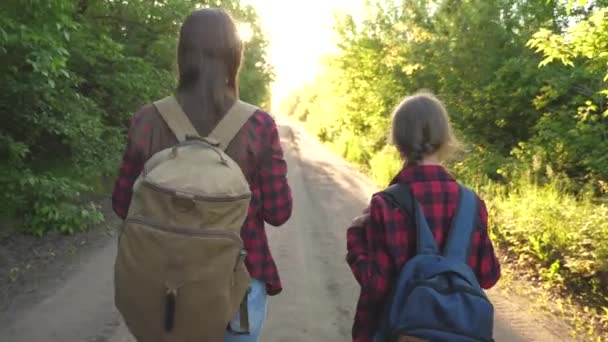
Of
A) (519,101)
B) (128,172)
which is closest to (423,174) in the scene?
(128,172)

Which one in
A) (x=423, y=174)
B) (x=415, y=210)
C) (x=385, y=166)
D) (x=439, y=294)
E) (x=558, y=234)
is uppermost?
(x=423, y=174)

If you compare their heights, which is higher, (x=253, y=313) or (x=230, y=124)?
(x=230, y=124)

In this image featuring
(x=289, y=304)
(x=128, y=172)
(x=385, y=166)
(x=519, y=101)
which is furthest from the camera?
(x=385, y=166)

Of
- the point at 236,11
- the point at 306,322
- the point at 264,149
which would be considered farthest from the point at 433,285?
the point at 236,11

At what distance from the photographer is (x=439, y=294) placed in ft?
6.10

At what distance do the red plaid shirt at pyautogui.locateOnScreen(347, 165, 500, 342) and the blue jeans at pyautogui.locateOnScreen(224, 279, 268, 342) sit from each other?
40 cm

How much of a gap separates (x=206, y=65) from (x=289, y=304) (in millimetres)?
3723

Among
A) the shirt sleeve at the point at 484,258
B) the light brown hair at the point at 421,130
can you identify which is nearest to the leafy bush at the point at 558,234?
the shirt sleeve at the point at 484,258

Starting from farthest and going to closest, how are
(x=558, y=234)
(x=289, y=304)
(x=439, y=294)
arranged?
(x=558, y=234) < (x=289, y=304) < (x=439, y=294)

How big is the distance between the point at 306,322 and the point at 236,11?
16.4 m

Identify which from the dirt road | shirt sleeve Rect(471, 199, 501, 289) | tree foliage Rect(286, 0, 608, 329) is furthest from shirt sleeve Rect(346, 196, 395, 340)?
tree foliage Rect(286, 0, 608, 329)

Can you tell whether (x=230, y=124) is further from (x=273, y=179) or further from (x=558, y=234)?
(x=558, y=234)

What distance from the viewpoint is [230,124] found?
1888 mm

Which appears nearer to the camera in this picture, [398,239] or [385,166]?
[398,239]
